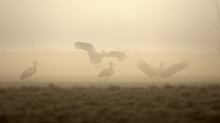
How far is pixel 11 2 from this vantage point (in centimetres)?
362

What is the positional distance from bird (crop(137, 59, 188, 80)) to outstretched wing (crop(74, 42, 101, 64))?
1.40ft

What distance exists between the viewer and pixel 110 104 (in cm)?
218

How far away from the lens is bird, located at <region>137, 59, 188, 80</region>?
340 centimetres

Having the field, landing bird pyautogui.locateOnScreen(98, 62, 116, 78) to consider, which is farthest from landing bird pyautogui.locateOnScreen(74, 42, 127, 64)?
the field

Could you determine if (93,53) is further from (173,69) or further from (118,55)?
(173,69)

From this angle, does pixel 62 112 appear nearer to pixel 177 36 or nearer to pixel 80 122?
pixel 80 122

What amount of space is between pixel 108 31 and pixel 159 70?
71cm

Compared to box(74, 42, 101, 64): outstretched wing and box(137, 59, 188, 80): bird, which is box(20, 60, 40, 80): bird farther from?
box(137, 59, 188, 80): bird

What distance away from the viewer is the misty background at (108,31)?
3609mm

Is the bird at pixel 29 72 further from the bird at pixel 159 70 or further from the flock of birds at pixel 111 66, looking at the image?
the bird at pixel 159 70

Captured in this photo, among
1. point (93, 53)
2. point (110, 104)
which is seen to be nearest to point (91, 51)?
point (93, 53)

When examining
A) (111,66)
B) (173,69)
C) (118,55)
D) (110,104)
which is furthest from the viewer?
(118,55)

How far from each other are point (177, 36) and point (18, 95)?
6.39 ft

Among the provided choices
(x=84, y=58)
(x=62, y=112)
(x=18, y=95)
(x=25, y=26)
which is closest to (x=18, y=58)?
(x=25, y=26)
